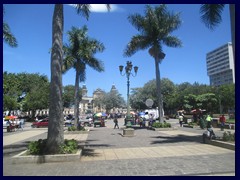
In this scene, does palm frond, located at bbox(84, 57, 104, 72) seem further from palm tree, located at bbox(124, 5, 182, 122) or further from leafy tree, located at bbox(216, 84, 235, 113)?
leafy tree, located at bbox(216, 84, 235, 113)

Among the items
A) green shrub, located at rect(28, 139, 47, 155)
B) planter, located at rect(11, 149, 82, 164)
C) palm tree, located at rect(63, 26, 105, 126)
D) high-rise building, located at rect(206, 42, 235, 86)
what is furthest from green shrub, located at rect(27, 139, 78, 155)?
high-rise building, located at rect(206, 42, 235, 86)

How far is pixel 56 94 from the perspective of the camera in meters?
11.5

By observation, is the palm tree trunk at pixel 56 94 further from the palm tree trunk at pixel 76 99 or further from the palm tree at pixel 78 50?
the palm tree trunk at pixel 76 99

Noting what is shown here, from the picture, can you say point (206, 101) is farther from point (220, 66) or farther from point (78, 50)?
point (220, 66)

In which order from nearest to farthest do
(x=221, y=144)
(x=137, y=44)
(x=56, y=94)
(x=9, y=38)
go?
(x=56, y=94)
(x=221, y=144)
(x=9, y=38)
(x=137, y=44)

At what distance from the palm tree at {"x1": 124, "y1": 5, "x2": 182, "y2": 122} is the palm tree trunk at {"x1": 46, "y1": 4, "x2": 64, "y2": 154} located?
16842mm

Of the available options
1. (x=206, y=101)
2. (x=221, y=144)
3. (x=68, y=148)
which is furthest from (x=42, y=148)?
(x=206, y=101)

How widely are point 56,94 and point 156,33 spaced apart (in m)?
18.5

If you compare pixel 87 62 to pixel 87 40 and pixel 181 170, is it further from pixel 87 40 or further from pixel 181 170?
pixel 181 170

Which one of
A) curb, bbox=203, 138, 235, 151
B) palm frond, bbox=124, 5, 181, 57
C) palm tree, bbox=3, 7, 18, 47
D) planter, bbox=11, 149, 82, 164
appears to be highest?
palm frond, bbox=124, 5, 181, 57

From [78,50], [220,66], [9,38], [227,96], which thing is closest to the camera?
[9,38]

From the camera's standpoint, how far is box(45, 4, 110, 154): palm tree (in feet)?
36.6
